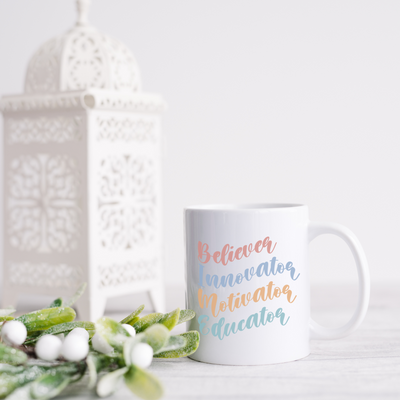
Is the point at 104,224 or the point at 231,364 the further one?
the point at 104,224

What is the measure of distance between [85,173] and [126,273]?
0.52 feet

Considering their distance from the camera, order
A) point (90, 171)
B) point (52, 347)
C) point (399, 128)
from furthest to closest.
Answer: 1. point (399, 128)
2. point (90, 171)
3. point (52, 347)

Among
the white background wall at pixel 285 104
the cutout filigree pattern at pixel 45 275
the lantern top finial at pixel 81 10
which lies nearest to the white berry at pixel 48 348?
the cutout filigree pattern at pixel 45 275

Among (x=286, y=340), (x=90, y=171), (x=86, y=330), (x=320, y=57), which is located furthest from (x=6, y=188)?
(x=320, y=57)

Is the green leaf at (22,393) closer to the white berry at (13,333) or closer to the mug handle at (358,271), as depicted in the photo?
the white berry at (13,333)

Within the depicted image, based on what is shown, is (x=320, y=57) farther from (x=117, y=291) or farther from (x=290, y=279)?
(x=290, y=279)

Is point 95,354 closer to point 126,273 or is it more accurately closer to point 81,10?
point 126,273

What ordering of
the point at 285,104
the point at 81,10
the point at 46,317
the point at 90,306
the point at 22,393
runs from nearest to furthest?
the point at 22,393 → the point at 46,317 → the point at 90,306 → the point at 81,10 → the point at 285,104

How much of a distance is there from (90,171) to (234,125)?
1.49 feet

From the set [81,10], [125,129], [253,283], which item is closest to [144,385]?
[253,283]

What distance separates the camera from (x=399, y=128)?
1.11 metres

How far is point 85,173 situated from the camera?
749 mm

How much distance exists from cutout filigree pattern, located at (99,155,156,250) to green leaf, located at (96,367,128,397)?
0.40 m

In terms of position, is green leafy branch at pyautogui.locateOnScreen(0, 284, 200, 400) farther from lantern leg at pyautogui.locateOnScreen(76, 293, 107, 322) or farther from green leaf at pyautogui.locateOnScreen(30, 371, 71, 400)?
lantern leg at pyautogui.locateOnScreen(76, 293, 107, 322)
